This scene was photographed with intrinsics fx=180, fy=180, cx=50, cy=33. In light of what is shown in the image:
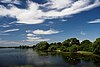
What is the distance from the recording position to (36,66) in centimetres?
6675

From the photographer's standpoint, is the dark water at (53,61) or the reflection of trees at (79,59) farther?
the reflection of trees at (79,59)

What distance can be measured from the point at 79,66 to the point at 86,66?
2628 mm

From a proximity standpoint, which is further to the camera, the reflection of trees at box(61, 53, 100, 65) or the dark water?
the reflection of trees at box(61, 53, 100, 65)

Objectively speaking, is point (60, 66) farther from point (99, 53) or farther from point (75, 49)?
point (75, 49)

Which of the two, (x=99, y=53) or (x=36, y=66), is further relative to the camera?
(x=99, y=53)

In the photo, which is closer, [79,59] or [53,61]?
[53,61]

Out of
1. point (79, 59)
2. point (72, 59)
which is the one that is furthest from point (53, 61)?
point (79, 59)

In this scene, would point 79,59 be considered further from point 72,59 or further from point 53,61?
point 53,61

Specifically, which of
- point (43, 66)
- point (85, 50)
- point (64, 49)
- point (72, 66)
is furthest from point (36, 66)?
point (64, 49)

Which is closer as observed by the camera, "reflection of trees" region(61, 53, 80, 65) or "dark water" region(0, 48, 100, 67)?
"dark water" region(0, 48, 100, 67)

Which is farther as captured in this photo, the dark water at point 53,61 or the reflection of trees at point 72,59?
the reflection of trees at point 72,59

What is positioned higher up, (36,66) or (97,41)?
(97,41)

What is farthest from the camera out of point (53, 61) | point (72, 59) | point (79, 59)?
point (72, 59)

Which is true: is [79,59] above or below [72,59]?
below
